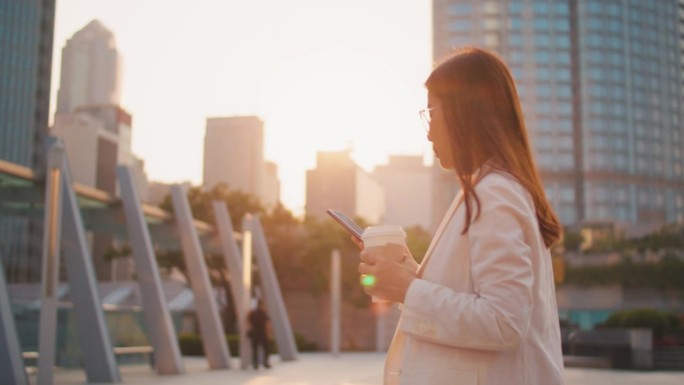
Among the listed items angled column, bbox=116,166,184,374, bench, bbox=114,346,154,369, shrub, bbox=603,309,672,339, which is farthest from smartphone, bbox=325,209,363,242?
shrub, bbox=603,309,672,339

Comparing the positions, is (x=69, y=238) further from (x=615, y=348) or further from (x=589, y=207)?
(x=589, y=207)

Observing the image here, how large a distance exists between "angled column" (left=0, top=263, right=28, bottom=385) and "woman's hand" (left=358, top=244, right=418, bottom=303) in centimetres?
1083

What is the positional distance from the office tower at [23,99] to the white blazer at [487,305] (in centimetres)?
7230

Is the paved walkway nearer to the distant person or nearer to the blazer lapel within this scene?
the distant person

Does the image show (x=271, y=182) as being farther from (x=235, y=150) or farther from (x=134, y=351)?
(x=134, y=351)

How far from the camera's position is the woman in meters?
2.18

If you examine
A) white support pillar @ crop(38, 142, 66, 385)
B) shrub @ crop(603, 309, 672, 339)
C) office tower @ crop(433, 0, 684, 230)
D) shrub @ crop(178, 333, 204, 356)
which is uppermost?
office tower @ crop(433, 0, 684, 230)

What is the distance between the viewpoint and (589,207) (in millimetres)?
113375

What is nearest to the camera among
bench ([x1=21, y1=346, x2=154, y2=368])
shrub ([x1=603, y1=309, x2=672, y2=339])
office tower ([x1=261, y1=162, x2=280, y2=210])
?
bench ([x1=21, y1=346, x2=154, y2=368])

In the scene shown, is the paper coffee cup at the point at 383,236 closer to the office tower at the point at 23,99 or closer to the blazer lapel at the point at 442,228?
the blazer lapel at the point at 442,228

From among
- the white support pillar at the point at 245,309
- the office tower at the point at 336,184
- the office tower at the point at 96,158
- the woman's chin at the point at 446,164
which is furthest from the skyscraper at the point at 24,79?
the woman's chin at the point at 446,164

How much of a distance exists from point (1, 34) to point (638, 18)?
8486cm

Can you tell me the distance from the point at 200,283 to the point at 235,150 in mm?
65819

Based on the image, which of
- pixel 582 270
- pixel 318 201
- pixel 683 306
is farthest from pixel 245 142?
pixel 318 201
